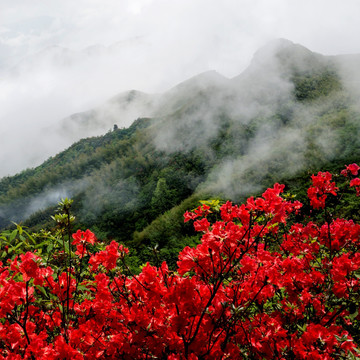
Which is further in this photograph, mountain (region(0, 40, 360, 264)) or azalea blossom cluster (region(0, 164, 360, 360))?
mountain (region(0, 40, 360, 264))

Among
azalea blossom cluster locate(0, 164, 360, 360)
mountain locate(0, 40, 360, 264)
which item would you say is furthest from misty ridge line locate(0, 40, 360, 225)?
azalea blossom cluster locate(0, 164, 360, 360)

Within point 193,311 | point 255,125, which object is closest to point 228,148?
point 255,125

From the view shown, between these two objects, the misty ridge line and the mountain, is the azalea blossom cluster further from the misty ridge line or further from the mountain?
the misty ridge line

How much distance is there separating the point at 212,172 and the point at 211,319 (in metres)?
23.4

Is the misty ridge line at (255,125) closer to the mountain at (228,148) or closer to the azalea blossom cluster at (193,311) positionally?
the mountain at (228,148)

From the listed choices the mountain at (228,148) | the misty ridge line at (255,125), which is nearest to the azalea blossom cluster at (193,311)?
the mountain at (228,148)

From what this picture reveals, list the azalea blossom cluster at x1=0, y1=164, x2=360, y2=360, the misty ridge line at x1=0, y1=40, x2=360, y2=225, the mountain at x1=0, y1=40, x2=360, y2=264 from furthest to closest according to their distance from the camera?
the misty ridge line at x1=0, y1=40, x2=360, y2=225 → the mountain at x1=0, y1=40, x2=360, y2=264 → the azalea blossom cluster at x1=0, y1=164, x2=360, y2=360

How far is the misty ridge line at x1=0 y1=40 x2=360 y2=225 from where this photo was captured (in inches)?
729

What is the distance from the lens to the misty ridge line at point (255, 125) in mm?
18516

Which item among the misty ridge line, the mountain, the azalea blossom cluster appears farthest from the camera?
the misty ridge line

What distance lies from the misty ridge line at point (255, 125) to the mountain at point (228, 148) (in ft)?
0.36

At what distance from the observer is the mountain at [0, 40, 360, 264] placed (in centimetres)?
1741

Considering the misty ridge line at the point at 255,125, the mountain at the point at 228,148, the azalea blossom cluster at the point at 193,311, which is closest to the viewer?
the azalea blossom cluster at the point at 193,311

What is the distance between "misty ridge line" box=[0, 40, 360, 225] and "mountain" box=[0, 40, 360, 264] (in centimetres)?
11
